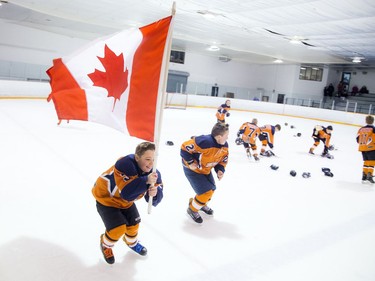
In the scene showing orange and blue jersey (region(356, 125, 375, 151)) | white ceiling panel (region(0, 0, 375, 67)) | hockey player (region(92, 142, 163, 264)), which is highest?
white ceiling panel (region(0, 0, 375, 67))

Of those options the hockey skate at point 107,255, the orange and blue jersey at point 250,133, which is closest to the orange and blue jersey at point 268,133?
the orange and blue jersey at point 250,133

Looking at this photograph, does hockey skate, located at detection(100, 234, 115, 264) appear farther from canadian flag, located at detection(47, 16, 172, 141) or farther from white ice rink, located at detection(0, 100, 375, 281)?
canadian flag, located at detection(47, 16, 172, 141)

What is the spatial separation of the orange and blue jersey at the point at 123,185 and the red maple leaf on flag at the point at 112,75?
0.63 metres

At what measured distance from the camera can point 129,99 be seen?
2.42 meters

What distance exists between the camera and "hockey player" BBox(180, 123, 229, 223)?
9.89 ft

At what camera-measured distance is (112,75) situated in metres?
2.56

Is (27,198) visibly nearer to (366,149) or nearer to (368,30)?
(366,149)

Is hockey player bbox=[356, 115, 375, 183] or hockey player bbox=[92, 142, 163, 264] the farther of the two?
hockey player bbox=[356, 115, 375, 183]

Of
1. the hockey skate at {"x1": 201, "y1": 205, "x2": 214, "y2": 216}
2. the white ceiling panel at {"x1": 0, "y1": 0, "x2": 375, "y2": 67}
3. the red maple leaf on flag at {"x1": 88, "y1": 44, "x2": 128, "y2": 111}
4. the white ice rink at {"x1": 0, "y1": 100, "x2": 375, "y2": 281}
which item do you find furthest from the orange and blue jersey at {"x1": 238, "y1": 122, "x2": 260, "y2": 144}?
the red maple leaf on flag at {"x1": 88, "y1": 44, "x2": 128, "y2": 111}

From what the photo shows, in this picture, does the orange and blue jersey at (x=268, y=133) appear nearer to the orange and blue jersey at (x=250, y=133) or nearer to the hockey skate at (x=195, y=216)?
the orange and blue jersey at (x=250, y=133)

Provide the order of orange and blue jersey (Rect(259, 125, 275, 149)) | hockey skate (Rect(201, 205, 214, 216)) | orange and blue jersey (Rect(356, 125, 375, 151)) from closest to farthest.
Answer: hockey skate (Rect(201, 205, 214, 216)), orange and blue jersey (Rect(356, 125, 375, 151)), orange and blue jersey (Rect(259, 125, 275, 149))

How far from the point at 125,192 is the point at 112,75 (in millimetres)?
1040

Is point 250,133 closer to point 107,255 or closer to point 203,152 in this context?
point 203,152

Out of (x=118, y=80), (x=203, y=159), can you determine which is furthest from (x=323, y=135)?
(x=118, y=80)
